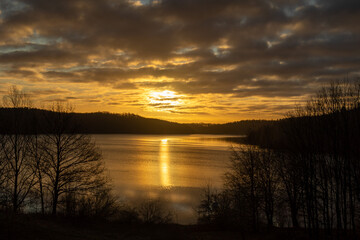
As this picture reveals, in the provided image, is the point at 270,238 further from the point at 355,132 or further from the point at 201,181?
the point at 201,181

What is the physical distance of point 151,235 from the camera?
2131cm

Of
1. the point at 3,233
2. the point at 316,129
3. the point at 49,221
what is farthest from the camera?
the point at 316,129

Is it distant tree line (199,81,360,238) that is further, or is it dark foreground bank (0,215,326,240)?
distant tree line (199,81,360,238)

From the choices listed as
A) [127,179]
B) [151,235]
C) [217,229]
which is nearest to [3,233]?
[151,235]

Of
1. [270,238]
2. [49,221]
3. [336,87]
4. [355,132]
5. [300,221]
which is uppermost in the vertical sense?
[336,87]

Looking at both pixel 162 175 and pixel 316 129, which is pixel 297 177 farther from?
pixel 162 175

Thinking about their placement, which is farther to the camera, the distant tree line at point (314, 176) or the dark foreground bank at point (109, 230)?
the distant tree line at point (314, 176)

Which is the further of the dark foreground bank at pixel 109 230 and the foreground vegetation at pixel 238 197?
the foreground vegetation at pixel 238 197

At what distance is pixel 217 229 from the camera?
2691 centimetres

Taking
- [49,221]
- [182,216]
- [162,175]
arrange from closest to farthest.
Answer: [49,221] → [182,216] → [162,175]

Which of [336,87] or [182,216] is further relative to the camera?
[182,216]

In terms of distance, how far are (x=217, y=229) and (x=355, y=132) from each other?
15.3 m

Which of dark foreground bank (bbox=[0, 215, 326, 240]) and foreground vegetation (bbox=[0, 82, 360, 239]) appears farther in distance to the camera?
foreground vegetation (bbox=[0, 82, 360, 239])

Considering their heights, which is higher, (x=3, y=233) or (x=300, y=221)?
(x=3, y=233)
